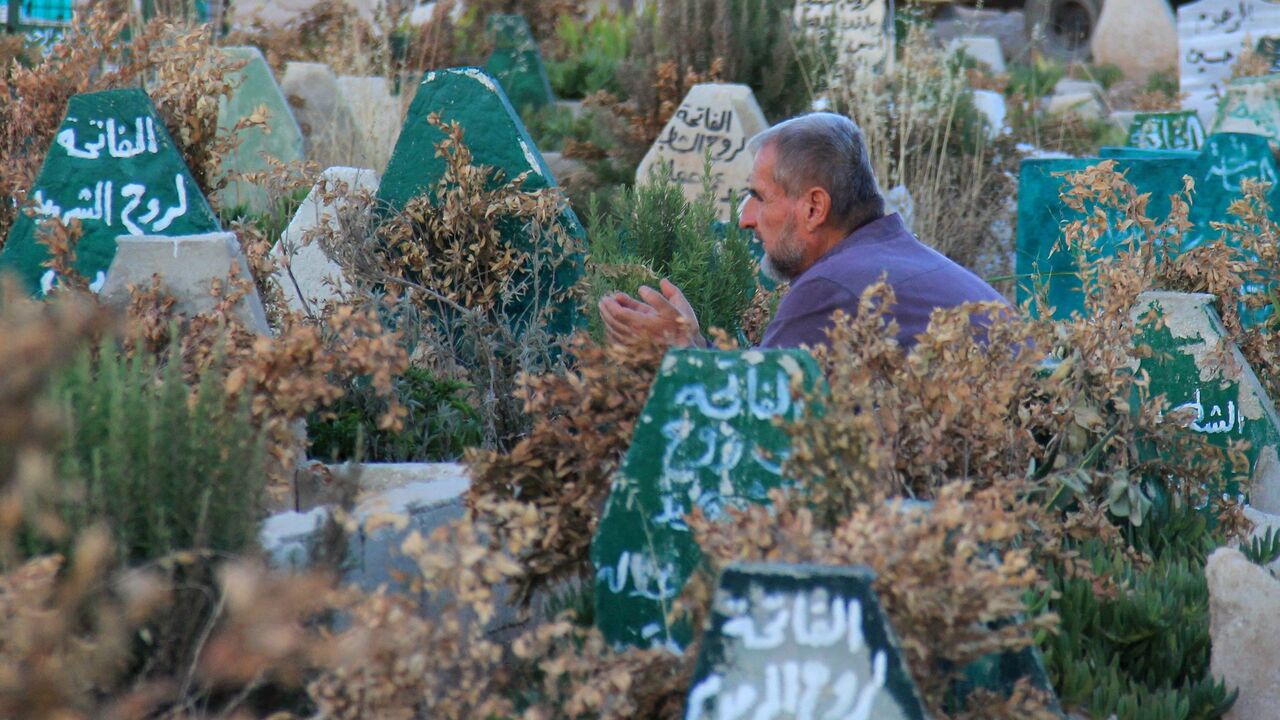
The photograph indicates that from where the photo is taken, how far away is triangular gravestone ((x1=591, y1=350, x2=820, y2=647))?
241 centimetres

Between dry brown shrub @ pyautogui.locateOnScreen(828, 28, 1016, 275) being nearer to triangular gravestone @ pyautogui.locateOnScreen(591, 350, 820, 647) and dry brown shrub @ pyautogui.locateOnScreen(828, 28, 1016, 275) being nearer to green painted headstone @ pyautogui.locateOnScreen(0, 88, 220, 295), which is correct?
green painted headstone @ pyautogui.locateOnScreen(0, 88, 220, 295)

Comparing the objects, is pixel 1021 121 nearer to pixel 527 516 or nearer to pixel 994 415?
pixel 994 415

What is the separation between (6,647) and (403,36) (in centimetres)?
894

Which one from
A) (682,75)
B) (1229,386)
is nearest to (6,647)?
(1229,386)

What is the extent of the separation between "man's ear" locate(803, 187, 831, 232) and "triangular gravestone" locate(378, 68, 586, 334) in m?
0.73

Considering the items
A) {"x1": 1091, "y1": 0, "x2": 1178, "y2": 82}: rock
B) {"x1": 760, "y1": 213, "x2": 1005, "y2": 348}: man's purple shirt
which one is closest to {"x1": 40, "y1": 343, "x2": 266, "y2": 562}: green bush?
{"x1": 760, "y1": 213, "x2": 1005, "y2": 348}: man's purple shirt

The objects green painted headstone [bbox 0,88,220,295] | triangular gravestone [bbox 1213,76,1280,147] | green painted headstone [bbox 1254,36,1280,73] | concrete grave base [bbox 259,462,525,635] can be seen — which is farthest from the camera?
green painted headstone [bbox 1254,36,1280,73]

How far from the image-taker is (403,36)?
10.4 metres

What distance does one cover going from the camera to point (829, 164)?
12.5ft

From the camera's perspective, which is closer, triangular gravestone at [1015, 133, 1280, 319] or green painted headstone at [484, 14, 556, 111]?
triangular gravestone at [1015, 133, 1280, 319]

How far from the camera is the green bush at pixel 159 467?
7.41 feet

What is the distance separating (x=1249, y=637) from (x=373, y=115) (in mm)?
4968

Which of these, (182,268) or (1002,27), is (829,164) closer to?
(182,268)

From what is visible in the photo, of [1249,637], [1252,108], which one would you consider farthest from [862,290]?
[1252,108]
